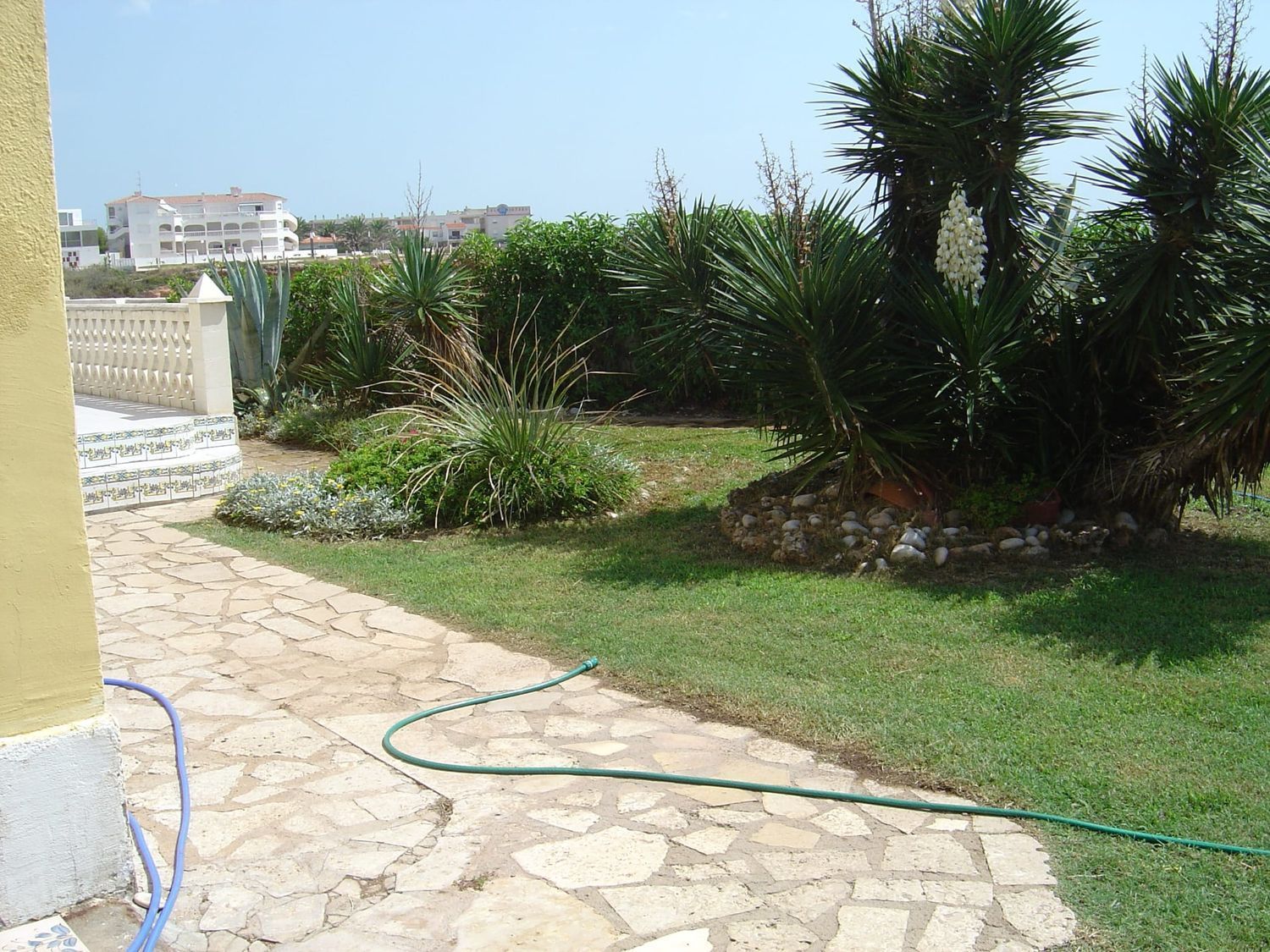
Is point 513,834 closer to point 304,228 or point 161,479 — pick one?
point 161,479

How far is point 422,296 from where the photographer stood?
1249cm

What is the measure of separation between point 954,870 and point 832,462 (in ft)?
13.8

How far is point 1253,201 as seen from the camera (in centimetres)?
604

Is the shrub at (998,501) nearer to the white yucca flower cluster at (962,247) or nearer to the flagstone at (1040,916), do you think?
the white yucca flower cluster at (962,247)

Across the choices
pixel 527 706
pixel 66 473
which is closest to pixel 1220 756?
pixel 527 706

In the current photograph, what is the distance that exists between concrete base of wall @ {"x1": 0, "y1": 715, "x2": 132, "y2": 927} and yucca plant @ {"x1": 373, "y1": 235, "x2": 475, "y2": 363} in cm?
912

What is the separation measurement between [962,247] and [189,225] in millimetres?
66596

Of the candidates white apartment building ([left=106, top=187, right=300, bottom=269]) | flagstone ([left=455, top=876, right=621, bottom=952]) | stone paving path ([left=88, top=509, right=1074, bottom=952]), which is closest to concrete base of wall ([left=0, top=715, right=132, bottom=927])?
stone paving path ([left=88, top=509, right=1074, bottom=952])

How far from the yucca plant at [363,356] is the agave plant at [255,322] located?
82cm

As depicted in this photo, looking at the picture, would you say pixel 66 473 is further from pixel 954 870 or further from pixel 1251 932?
pixel 1251 932

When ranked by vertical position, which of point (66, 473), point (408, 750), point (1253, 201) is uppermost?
point (1253, 201)

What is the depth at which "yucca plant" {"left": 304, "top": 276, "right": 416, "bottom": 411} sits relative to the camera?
12.6 m

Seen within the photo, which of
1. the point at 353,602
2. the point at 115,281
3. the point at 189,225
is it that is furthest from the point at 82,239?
the point at 353,602

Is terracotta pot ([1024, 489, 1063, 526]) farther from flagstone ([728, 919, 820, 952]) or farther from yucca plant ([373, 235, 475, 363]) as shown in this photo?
yucca plant ([373, 235, 475, 363])
